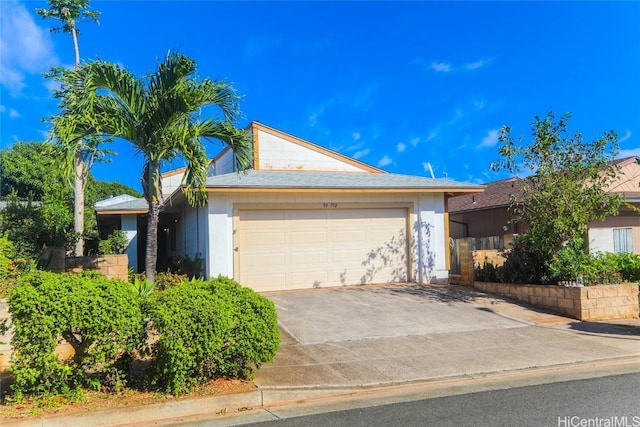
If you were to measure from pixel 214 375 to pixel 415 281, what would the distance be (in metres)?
9.34

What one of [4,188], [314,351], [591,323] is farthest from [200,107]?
[4,188]

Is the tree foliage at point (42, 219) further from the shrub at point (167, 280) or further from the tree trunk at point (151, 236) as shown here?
the shrub at point (167, 280)

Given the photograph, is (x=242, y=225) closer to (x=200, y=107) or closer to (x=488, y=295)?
(x=200, y=107)

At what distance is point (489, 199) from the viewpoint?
21.3 meters

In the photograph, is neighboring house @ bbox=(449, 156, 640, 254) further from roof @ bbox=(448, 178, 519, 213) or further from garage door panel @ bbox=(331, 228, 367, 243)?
garage door panel @ bbox=(331, 228, 367, 243)

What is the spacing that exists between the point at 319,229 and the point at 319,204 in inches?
27.4

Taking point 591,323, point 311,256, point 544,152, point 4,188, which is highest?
point 4,188

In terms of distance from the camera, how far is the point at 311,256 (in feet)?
44.2

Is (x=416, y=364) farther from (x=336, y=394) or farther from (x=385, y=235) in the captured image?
(x=385, y=235)

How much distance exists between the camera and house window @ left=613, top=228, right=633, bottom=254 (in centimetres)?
1783

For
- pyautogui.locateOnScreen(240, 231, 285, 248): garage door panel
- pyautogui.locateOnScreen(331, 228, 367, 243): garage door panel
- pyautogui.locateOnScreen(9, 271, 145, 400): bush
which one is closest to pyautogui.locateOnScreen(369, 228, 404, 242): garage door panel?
pyautogui.locateOnScreen(331, 228, 367, 243): garage door panel

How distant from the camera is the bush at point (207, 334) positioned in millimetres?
5430

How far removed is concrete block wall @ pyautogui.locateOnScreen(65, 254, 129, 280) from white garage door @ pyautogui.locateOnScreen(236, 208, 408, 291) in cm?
288

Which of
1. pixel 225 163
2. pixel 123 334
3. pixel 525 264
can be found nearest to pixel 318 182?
pixel 525 264
